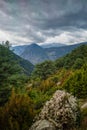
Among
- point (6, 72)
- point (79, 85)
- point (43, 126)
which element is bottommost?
point (79, 85)

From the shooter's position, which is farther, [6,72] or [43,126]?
[6,72]

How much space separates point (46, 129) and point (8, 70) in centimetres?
1142

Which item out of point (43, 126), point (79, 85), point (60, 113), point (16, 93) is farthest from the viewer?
point (79, 85)

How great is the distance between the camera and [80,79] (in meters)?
42.3

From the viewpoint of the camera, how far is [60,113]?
57.1ft

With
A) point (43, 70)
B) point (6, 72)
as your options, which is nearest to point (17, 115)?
point (6, 72)

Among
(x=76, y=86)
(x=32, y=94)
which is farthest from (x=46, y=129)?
(x=32, y=94)

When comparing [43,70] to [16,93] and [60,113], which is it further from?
[60,113]

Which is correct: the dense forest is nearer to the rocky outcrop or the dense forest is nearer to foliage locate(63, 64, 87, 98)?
foliage locate(63, 64, 87, 98)

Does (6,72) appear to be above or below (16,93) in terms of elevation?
above

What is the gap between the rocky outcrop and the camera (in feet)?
54.4

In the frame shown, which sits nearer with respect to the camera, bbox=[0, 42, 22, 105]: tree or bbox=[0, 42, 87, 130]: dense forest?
bbox=[0, 42, 87, 130]: dense forest

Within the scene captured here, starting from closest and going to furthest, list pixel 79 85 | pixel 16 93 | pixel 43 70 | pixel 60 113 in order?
1. pixel 60 113
2. pixel 16 93
3. pixel 79 85
4. pixel 43 70

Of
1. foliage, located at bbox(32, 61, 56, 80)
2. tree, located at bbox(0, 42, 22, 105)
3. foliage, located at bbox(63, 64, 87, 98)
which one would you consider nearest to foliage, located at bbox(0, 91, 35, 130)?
tree, located at bbox(0, 42, 22, 105)
